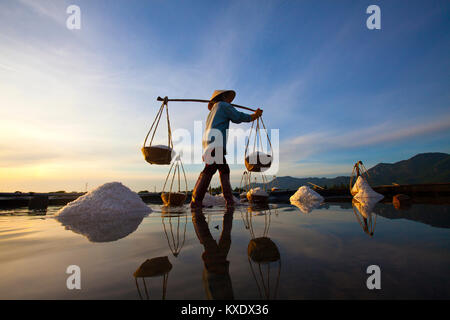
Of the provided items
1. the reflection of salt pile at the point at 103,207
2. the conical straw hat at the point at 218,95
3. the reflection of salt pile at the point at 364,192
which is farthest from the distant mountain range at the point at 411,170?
the reflection of salt pile at the point at 103,207

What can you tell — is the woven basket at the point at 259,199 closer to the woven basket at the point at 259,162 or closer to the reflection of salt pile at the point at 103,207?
the woven basket at the point at 259,162

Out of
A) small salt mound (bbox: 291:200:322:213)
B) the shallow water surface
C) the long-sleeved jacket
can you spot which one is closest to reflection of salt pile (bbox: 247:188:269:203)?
small salt mound (bbox: 291:200:322:213)

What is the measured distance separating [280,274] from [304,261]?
242 millimetres

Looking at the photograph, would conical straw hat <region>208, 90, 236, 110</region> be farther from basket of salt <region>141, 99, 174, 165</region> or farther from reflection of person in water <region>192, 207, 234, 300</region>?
reflection of person in water <region>192, 207, 234, 300</region>

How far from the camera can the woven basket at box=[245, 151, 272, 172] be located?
5.18 m

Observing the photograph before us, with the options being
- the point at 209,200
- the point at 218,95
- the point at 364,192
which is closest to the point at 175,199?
the point at 209,200

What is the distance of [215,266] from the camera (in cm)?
102

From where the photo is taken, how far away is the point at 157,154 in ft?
14.8

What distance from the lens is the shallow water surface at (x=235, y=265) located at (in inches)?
29.4

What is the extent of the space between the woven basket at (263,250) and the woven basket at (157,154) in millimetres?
3435

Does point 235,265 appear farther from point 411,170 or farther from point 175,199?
point 411,170

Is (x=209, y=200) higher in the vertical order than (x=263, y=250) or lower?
lower

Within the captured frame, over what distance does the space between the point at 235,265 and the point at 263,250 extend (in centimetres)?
34
